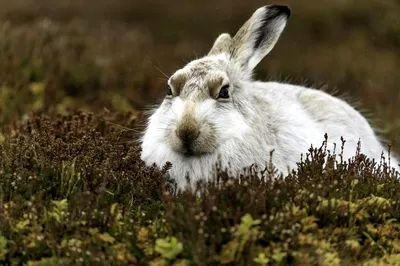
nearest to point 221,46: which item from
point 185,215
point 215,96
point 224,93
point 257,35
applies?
point 257,35

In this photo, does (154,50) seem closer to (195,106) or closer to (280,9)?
(280,9)

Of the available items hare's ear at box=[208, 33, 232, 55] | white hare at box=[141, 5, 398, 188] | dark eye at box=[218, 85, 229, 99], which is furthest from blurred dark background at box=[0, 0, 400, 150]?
dark eye at box=[218, 85, 229, 99]

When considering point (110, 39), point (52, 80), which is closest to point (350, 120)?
point (52, 80)

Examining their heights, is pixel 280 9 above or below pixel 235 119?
above

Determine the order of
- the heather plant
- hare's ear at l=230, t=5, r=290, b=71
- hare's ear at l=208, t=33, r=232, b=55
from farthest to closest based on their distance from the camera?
hare's ear at l=208, t=33, r=232, b=55, hare's ear at l=230, t=5, r=290, b=71, the heather plant

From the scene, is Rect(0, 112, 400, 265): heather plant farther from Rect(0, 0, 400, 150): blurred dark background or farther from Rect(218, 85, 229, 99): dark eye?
Rect(0, 0, 400, 150): blurred dark background

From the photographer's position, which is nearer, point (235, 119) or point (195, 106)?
point (195, 106)
